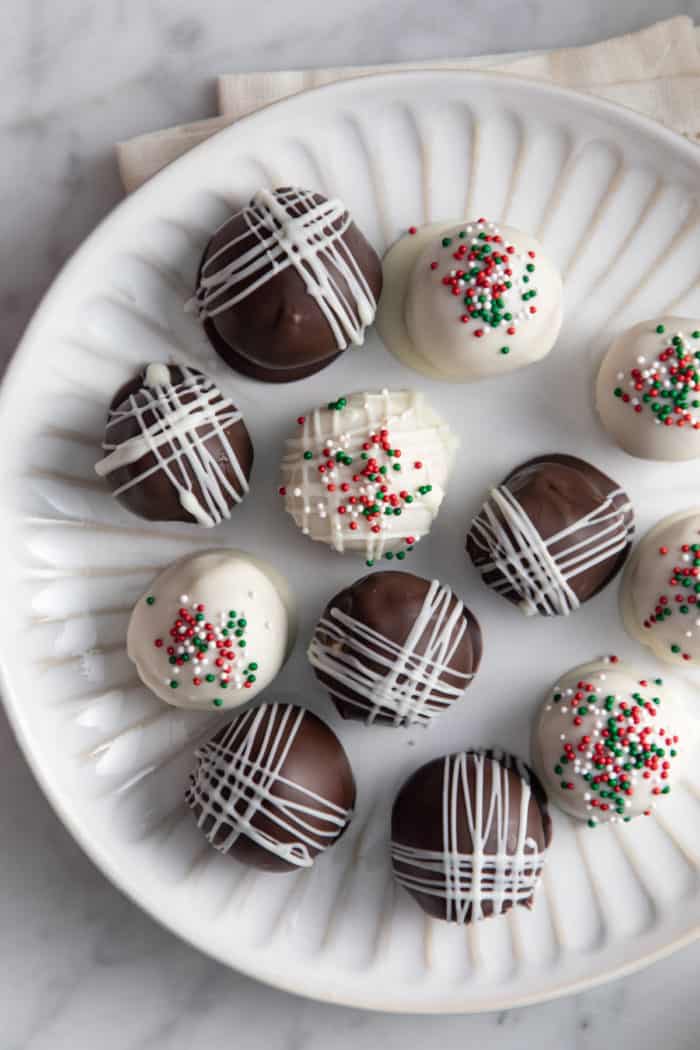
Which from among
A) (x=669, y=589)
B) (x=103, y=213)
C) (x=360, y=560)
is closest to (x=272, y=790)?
(x=360, y=560)

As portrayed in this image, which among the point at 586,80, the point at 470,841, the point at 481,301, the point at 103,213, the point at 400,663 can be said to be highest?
the point at 586,80

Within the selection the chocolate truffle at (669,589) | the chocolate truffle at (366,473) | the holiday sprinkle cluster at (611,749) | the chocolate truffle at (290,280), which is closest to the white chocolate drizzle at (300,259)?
the chocolate truffle at (290,280)

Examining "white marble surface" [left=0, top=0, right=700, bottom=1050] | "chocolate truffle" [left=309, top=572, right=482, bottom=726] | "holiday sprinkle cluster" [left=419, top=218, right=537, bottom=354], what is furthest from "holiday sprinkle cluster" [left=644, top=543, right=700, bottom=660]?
"white marble surface" [left=0, top=0, right=700, bottom=1050]

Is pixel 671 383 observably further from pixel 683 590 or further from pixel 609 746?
pixel 609 746

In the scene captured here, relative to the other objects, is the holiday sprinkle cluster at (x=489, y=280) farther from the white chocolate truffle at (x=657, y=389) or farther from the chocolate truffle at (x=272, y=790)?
the chocolate truffle at (x=272, y=790)

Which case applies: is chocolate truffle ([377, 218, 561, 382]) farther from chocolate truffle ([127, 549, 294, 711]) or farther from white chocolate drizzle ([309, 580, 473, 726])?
chocolate truffle ([127, 549, 294, 711])

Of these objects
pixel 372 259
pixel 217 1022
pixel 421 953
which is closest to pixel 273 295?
pixel 372 259
